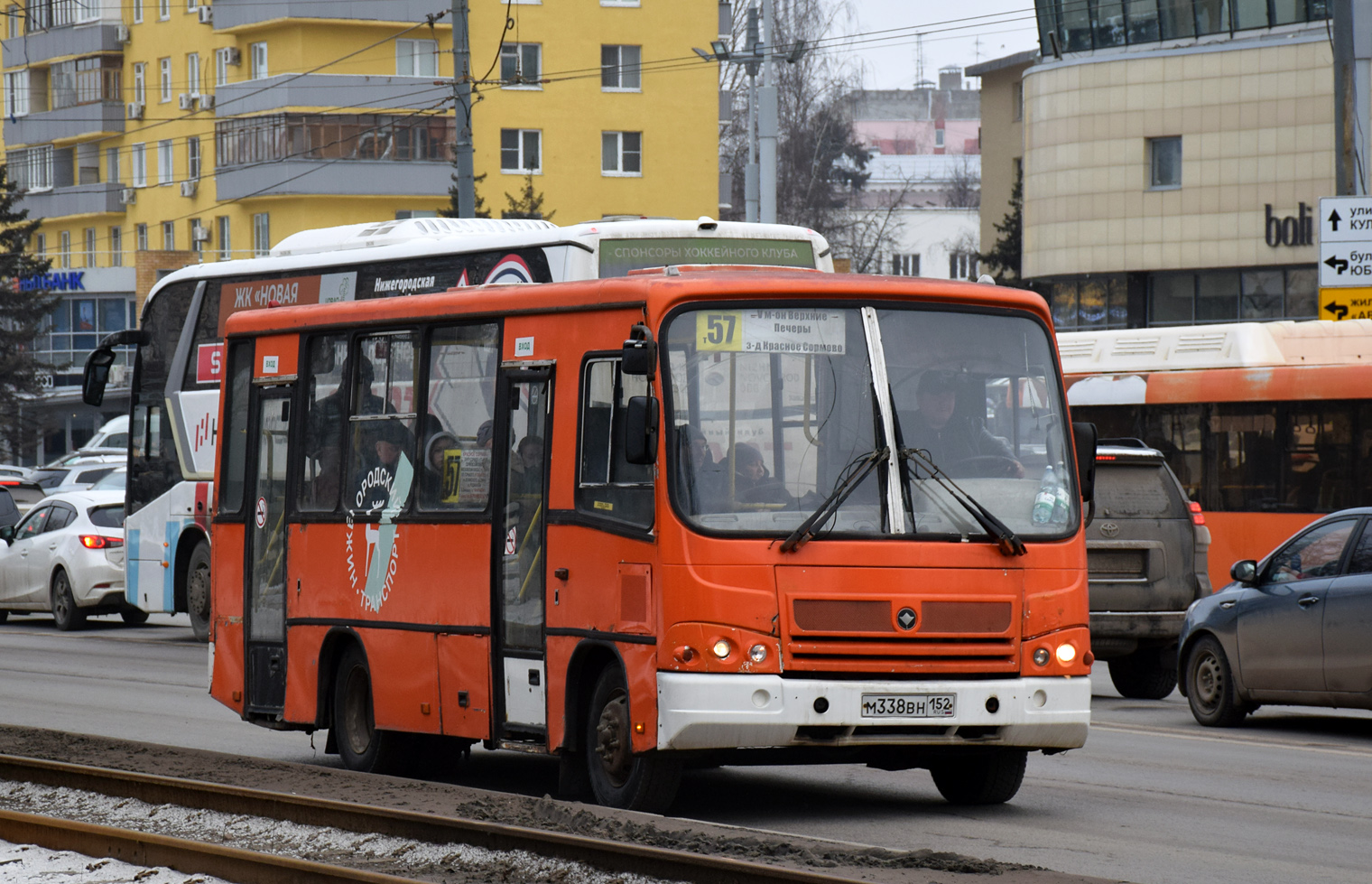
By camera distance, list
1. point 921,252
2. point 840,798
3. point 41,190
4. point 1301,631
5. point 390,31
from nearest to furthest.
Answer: point 840,798 < point 1301,631 < point 390,31 < point 41,190 < point 921,252

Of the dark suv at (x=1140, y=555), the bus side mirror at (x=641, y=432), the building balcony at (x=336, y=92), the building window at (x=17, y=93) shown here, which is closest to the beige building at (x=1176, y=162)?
the building balcony at (x=336, y=92)

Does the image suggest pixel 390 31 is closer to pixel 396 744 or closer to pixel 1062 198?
pixel 1062 198

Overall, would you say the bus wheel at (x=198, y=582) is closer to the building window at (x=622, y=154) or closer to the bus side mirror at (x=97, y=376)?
the bus side mirror at (x=97, y=376)

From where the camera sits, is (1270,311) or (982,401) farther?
(1270,311)

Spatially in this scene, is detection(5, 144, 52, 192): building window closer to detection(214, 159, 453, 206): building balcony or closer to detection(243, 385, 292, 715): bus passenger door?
detection(214, 159, 453, 206): building balcony

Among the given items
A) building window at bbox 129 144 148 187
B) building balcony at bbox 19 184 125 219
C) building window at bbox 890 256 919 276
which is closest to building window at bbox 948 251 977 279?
building window at bbox 890 256 919 276

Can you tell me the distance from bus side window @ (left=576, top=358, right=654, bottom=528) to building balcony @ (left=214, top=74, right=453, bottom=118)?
61314mm

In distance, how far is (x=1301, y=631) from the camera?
14.3 metres

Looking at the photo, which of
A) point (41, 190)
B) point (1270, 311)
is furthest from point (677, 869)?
point (41, 190)

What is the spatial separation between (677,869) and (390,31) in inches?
2626

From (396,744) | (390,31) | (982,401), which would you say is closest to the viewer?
(982,401)

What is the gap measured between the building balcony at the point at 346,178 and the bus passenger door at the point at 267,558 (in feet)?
189

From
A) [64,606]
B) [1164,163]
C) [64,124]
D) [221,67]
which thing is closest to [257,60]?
[221,67]

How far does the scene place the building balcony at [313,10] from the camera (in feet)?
229
